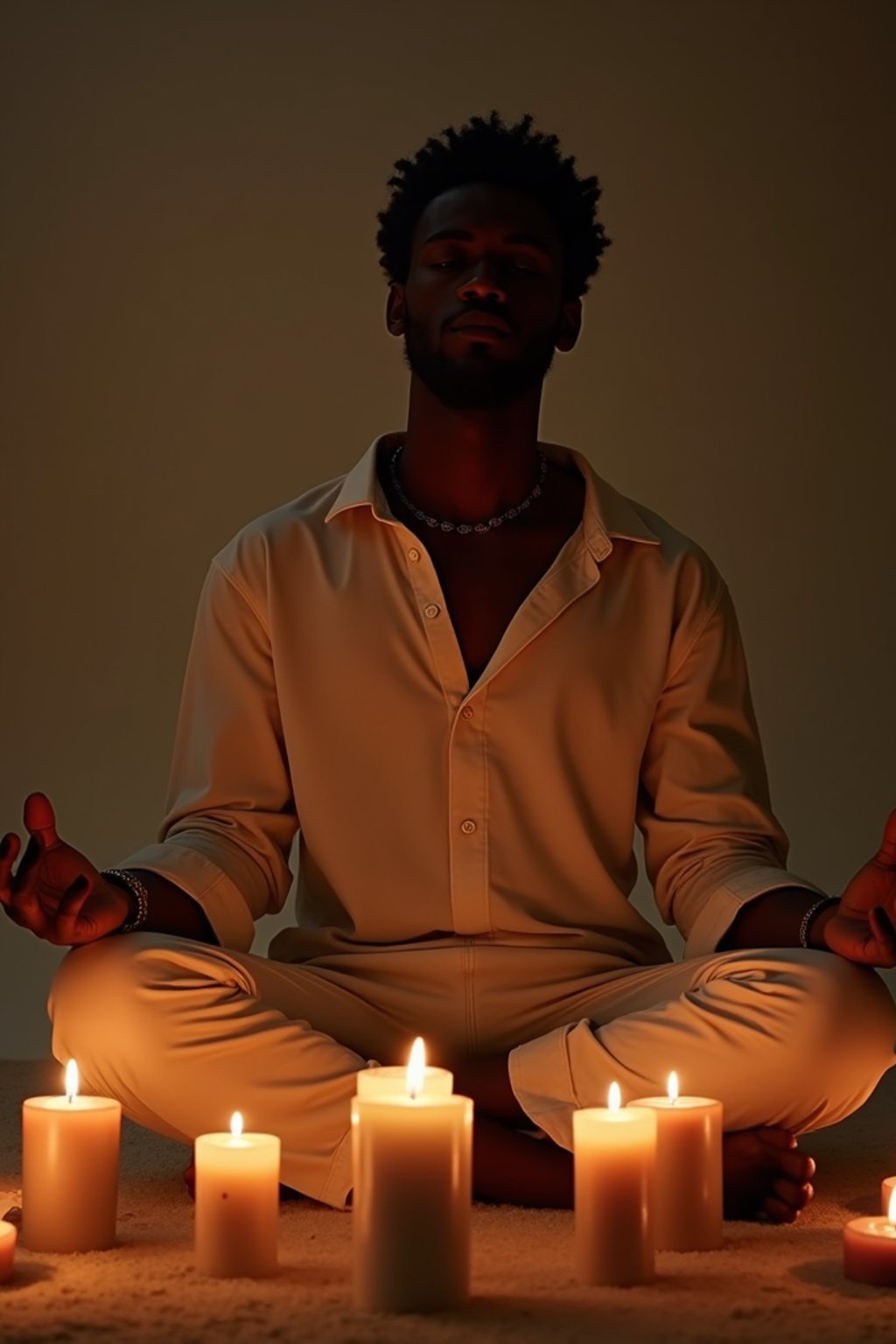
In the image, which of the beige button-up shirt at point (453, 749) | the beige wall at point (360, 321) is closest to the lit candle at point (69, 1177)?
the beige button-up shirt at point (453, 749)

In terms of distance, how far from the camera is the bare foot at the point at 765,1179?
1.98m

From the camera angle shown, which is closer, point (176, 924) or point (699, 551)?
point (176, 924)

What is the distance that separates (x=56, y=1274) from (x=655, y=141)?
9.80ft

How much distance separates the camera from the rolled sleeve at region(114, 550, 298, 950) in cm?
236

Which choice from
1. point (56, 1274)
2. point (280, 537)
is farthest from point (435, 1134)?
point (280, 537)

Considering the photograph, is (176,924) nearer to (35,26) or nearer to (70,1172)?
(70,1172)

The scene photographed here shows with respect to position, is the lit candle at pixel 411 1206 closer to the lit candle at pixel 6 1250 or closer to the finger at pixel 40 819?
the lit candle at pixel 6 1250

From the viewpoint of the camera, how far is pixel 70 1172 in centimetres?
175

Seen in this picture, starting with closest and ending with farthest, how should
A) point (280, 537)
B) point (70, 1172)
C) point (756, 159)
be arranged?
point (70, 1172), point (280, 537), point (756, 159)

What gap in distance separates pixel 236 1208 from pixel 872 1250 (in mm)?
537

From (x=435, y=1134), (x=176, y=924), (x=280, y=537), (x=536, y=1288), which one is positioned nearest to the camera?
(x=435, y=1134)

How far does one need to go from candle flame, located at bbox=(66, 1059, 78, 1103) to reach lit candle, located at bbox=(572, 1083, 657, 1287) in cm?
50

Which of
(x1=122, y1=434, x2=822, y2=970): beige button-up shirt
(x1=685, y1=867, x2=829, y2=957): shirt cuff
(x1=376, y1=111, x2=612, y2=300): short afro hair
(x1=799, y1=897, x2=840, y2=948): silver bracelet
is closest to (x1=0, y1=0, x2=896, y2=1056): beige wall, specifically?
(x1=376, y1=111, x2=612, y2=300): short afro hair

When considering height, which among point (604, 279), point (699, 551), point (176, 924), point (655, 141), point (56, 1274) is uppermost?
point (655, 141)
